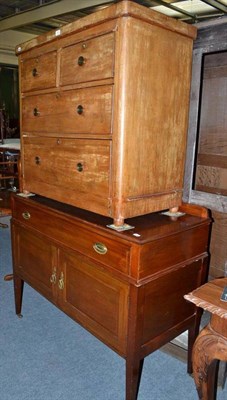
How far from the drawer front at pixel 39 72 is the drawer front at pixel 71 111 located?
6 cm

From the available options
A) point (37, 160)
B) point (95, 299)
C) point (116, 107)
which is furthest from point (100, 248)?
point (37, 160)

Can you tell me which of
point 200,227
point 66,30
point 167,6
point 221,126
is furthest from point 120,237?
point 167,6

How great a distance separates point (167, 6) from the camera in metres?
4.64

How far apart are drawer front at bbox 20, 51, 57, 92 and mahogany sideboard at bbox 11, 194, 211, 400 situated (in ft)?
2.33

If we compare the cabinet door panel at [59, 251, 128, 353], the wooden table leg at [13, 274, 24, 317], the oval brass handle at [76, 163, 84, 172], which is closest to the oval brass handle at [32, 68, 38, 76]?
the oval brass handle at [76, 163, 84, 172]

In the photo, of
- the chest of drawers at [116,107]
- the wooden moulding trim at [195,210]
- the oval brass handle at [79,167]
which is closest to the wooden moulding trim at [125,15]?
the chest of drawers at [116,107]

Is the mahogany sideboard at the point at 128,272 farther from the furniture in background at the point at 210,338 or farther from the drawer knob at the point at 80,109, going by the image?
the drawer knob at the point at 80,109

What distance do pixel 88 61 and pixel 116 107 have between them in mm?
306

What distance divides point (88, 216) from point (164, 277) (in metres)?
0.51

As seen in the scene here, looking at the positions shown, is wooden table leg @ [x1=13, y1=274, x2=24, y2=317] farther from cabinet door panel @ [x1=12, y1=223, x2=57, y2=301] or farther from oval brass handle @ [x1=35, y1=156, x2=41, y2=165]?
oval brass handle @ [x1=35, y1=156, x2=41, y2=165]

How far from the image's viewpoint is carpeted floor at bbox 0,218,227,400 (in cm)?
189

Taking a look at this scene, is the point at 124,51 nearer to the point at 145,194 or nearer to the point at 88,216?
the point at 145,194

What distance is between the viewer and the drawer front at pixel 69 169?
160cm

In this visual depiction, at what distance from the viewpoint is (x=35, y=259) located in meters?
2.21
